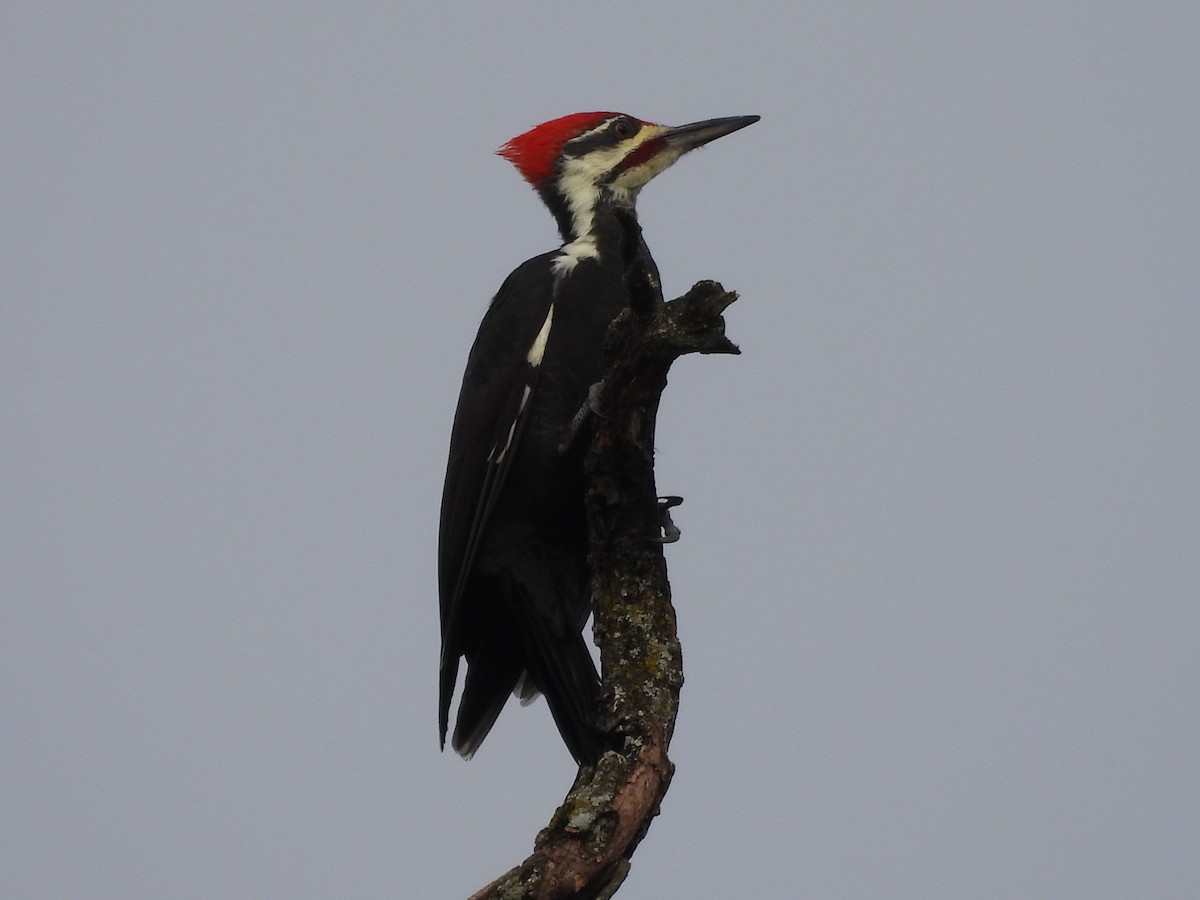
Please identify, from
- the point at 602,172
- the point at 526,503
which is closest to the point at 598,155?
the point at 602,172

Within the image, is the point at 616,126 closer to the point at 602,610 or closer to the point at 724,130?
the point at 724,130

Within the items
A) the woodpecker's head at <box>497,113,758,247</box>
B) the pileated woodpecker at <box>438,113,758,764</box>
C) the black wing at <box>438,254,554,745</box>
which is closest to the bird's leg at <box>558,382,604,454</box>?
the pileated woodpecker at <box>438,113,758,764</box>

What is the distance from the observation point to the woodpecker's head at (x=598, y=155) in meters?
4.36

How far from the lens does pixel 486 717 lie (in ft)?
13.0

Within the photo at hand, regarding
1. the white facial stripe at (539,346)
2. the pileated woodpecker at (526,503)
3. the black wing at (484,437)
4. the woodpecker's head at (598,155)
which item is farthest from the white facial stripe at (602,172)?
the white facial stripe at (539,346)

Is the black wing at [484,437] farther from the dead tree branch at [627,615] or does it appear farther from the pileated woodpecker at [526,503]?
the dead tree branch at [627,615]

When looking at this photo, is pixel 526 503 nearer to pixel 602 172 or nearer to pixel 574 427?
pixel 574 427

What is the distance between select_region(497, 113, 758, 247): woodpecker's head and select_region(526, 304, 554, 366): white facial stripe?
0.59 metres

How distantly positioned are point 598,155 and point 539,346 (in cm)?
95

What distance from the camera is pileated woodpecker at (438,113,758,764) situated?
3691 mm

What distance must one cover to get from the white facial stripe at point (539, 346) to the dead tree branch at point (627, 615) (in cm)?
58

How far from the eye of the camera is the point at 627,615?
3.20 m

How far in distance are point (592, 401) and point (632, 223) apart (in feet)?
1.89

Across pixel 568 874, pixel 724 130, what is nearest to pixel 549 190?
pixel 724 130
